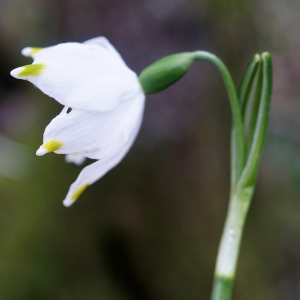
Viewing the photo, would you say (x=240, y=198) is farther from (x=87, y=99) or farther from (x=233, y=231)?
(x=87, y=99)

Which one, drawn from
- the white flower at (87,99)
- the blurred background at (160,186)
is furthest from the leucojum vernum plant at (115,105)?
the blurred background at (160,186)

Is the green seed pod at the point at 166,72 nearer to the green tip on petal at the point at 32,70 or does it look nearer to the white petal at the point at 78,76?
the white petal at the point at 78,76

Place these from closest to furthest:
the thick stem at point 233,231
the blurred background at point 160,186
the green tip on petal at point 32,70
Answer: the green tip on petal at point 32,70, the thick stem at point 233,231, the blurred background at point 160,186

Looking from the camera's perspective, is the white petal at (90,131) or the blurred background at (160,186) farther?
the blurred background at (160,186)

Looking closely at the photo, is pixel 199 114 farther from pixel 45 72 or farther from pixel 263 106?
pixel 45 72

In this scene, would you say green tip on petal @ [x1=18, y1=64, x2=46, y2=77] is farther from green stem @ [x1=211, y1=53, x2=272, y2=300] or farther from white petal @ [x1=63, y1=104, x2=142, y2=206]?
green stem @ [x1=211, y1=53, x2=272, y2=300]

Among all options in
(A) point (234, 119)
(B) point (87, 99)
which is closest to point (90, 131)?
(B) point (87, 99)

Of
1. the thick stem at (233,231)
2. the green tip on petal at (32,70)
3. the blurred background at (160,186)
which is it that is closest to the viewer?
the green tip on petal at (32,70)

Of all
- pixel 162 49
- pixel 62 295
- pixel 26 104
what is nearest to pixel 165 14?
pixel 162 49
